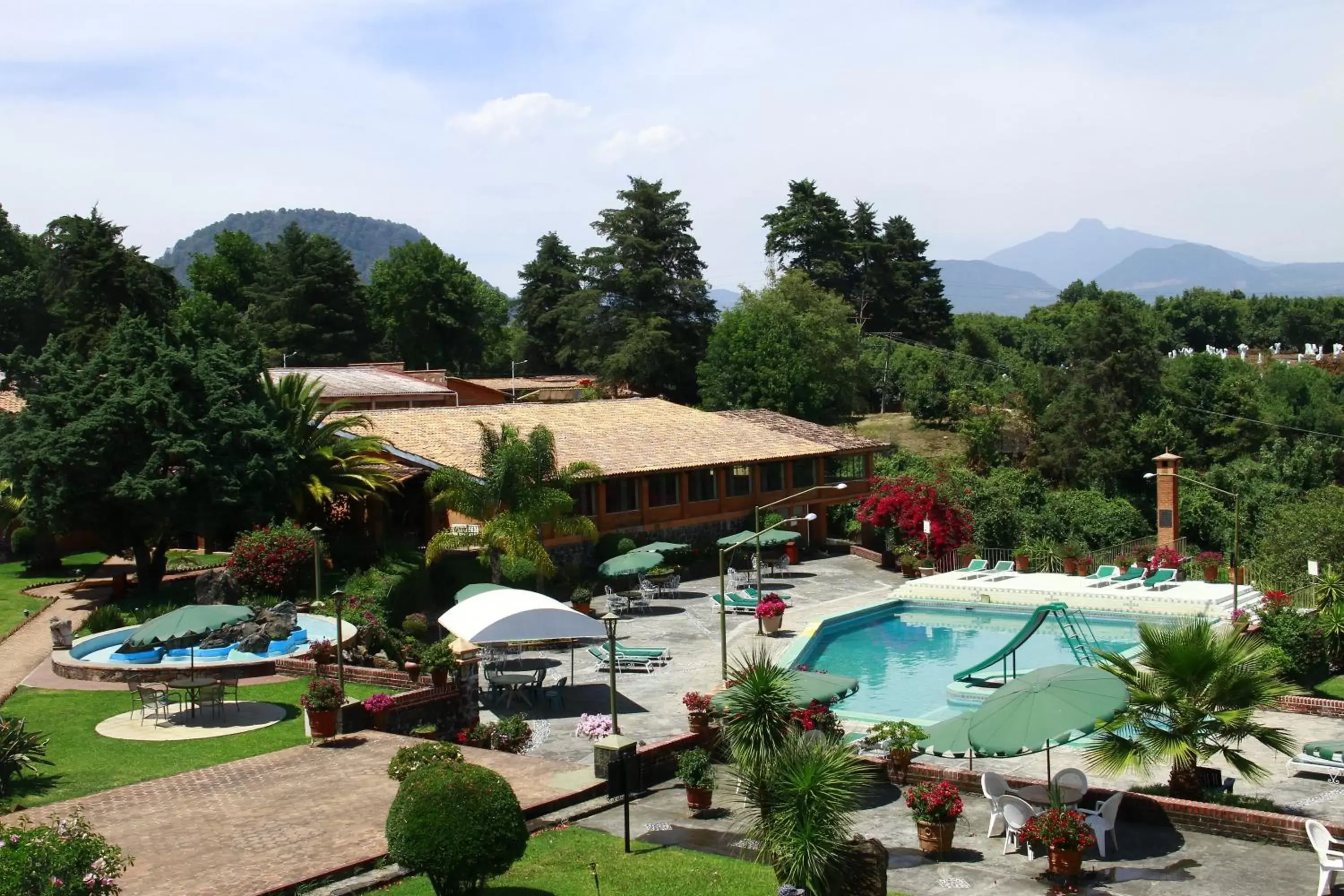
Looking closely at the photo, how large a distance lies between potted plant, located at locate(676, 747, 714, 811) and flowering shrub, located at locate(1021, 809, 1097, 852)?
4.73 metres

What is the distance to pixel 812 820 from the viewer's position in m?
13.5

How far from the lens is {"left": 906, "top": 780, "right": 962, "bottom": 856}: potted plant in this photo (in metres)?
15.7

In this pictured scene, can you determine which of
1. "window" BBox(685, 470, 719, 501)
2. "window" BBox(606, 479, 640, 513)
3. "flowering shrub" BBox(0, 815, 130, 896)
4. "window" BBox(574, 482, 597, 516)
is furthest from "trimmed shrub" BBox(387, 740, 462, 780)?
"window" BBox(685, 470, 719, 501)

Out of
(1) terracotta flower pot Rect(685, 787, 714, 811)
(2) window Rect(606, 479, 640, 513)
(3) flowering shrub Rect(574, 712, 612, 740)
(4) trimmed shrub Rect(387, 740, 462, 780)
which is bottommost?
(1) terracotta flower pot Rect(685, 787, 714, 811)

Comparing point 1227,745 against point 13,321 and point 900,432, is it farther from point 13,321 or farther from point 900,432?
Answer: point 13,321

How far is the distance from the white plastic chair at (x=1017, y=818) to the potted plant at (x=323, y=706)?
10937mm

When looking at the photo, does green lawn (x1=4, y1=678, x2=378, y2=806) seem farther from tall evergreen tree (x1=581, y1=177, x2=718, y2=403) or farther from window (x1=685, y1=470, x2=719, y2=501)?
tall evergreen tree (x1=581, y1=177, x2=718, y2=403)

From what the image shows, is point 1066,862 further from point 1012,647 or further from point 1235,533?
point 1235,533

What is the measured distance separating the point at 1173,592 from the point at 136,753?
29285 mm

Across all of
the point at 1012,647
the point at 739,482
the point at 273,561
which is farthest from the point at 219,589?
the point at 739,482

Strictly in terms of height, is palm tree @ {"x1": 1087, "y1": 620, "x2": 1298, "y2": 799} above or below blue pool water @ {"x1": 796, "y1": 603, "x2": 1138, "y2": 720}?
above

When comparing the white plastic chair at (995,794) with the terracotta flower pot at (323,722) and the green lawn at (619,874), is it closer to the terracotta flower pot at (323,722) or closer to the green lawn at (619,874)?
the green lawn at (619,874)

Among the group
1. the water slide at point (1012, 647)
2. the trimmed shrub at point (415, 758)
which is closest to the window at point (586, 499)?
the water slide at point (1012, 647)

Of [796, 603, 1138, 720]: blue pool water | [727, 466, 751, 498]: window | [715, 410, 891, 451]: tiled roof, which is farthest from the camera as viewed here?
[715, 410, 891, 451]: tiled roof
